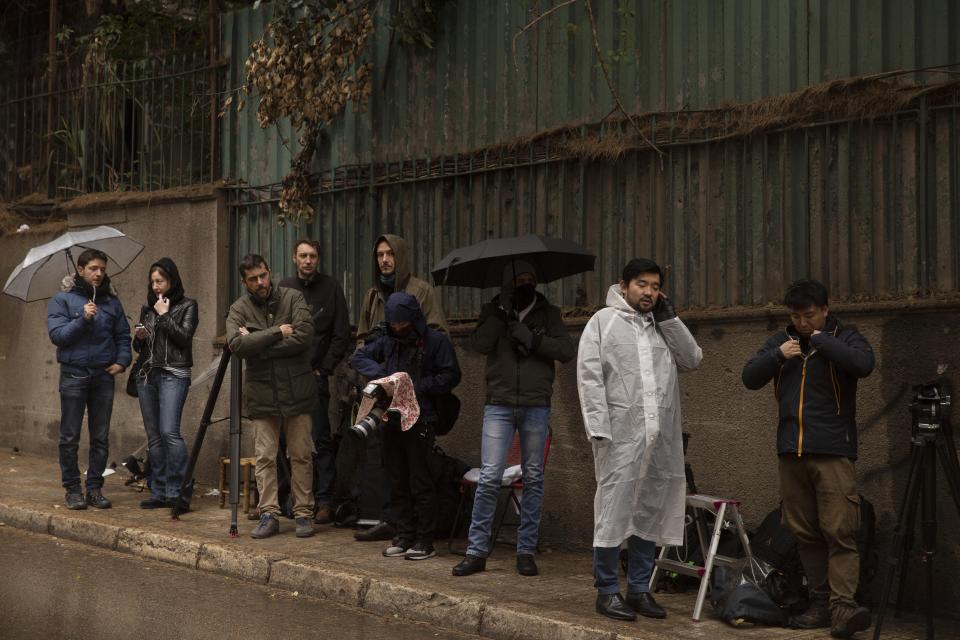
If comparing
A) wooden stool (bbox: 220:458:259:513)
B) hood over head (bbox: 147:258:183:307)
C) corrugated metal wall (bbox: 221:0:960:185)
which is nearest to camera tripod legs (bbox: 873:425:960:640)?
corrugated metal wall (bbox: 221:0:960:185)

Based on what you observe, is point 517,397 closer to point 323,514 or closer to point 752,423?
point 752,423

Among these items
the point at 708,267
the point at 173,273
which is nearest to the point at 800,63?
the point at 708,267

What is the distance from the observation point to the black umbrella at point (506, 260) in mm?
8094

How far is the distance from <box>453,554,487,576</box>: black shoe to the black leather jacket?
3.54m

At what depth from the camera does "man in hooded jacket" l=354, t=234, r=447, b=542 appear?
8.99m

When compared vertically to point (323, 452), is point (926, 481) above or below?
above

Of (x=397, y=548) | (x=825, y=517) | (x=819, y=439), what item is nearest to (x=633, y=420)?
(x=819, y=439)

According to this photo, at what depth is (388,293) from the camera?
917 centimetres

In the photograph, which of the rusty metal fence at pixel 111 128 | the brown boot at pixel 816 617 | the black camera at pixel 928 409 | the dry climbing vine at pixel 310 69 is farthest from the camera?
the rusty metal fence at pixel 111 128

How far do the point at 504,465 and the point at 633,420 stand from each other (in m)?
→ 1.40

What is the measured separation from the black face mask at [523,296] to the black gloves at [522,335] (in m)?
0.27

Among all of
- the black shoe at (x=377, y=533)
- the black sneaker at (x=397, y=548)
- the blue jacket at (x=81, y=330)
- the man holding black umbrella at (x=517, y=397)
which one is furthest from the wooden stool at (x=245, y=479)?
the man holding black umbrella at (x=517, y=397)

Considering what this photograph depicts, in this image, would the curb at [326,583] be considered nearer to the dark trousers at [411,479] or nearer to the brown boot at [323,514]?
the dark trousers at [411,479]

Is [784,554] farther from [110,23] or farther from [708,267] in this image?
[110,23]
